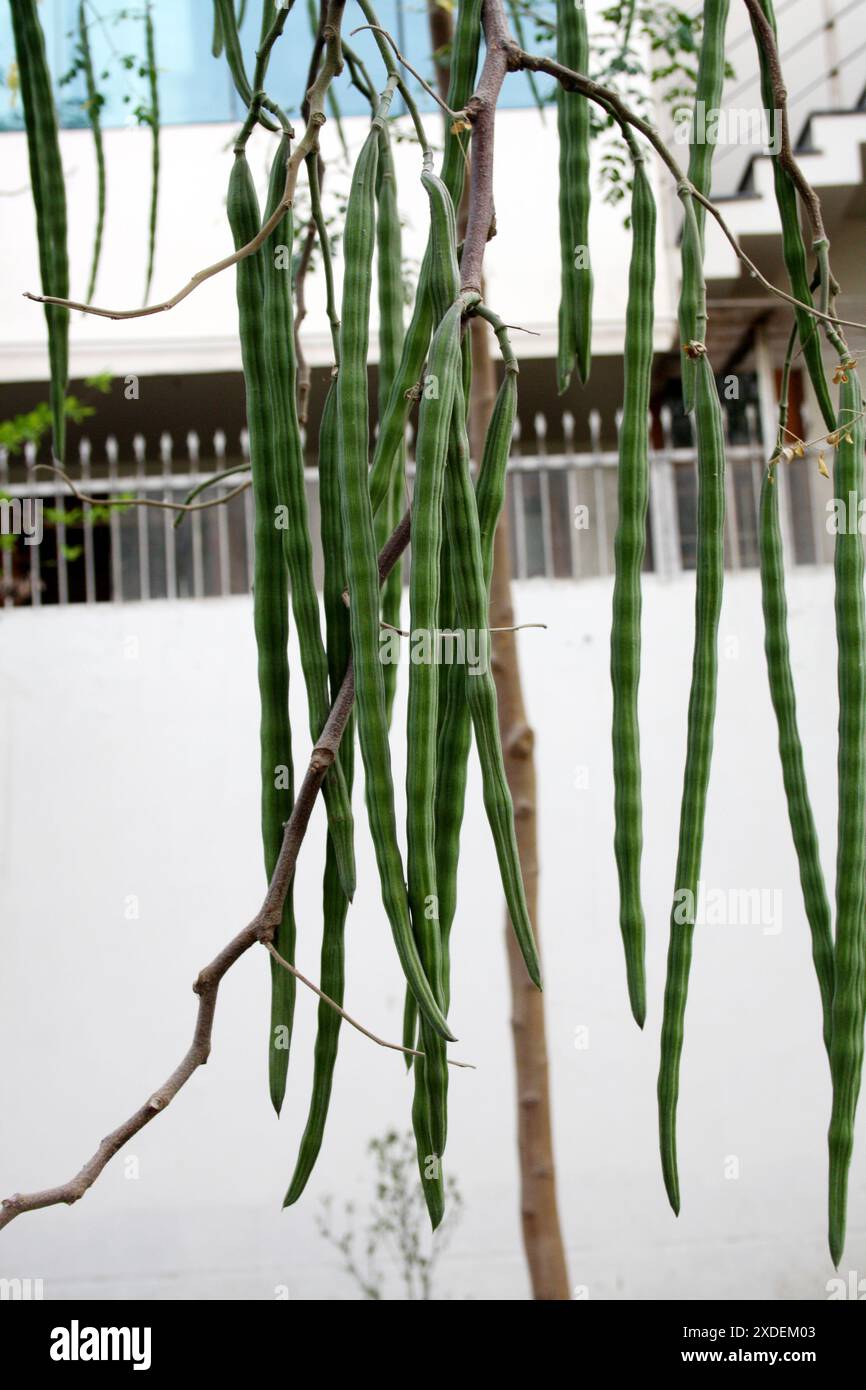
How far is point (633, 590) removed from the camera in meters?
0.42

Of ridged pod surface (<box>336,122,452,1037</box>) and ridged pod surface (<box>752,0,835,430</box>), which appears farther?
ridged pod surface (<box>752,0,835,430</box>)

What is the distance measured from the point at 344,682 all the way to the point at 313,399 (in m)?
3.27

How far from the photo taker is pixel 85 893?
253 centimetres

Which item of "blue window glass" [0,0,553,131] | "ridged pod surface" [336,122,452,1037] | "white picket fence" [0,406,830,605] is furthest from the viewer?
"blue window glass" [0,0,553,131]

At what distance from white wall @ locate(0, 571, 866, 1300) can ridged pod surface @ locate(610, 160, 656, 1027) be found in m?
1.93

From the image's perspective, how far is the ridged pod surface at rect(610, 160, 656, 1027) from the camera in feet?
1.37

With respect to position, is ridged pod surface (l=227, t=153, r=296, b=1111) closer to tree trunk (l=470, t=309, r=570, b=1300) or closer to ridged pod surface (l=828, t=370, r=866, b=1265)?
ridged pod surface (l=828, t=370, r=866, b=1265)

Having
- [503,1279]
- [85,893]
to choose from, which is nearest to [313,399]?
[85,893]

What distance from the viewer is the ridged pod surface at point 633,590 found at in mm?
418

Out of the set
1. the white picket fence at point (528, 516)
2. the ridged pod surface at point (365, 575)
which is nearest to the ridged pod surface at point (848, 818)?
the ridged pod surface at point (365, 575)

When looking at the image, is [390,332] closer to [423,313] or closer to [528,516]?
[423,313]

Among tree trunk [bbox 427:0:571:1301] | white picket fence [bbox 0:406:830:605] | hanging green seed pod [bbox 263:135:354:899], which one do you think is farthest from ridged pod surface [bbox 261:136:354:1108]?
white picket fence [bbox 0:406:830:605]

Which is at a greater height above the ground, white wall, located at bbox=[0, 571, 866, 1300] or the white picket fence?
the white picket fence
